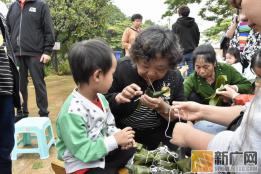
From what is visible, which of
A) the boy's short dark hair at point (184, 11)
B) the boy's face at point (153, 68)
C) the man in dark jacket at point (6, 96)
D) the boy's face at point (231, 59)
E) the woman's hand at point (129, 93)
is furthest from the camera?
the boy's short dark hair at point (184, 11)

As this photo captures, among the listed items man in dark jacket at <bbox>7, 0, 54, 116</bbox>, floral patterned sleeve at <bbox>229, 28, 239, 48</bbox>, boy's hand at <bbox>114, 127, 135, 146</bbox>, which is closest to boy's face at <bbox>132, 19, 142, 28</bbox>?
floral patterned sleeve at <bbox>229, 28, 239, 48</bbox>

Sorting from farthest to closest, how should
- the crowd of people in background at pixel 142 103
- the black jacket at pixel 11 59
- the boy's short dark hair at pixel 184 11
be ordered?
the boy's short dark hair at pixel 184 11
the black jacket at pixel 11 59
the crowd of people in background at pixel 142 103

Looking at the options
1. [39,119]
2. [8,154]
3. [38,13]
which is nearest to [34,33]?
[38,13]

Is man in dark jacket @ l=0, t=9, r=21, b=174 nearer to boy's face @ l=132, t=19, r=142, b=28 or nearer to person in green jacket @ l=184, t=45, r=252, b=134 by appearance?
person in green jacket @ l=184, t=45, r=252, b=134

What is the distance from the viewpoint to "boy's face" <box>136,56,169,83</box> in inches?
86.2

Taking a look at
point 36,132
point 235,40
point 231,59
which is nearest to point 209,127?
point 36,132

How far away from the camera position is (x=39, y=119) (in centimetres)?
392

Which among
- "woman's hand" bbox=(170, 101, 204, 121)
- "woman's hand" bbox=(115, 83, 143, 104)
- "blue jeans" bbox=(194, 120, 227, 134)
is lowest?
"blue jeans" bbox=(194, 120, 227, 134)

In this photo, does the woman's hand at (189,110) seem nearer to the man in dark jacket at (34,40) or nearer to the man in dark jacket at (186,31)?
the man in dark jacket at (34,40)

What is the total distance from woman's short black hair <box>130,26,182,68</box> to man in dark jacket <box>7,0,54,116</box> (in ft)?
8.66

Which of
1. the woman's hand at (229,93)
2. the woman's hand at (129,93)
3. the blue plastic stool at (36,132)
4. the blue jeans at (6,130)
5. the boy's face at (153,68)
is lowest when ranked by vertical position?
the blue plastic stool at (36,132)

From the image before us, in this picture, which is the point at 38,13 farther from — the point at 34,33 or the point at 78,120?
the point at 78,120

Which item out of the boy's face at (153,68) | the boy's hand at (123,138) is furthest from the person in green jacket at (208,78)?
the boy's hand at (123,138)

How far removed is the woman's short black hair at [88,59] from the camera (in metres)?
1.82
